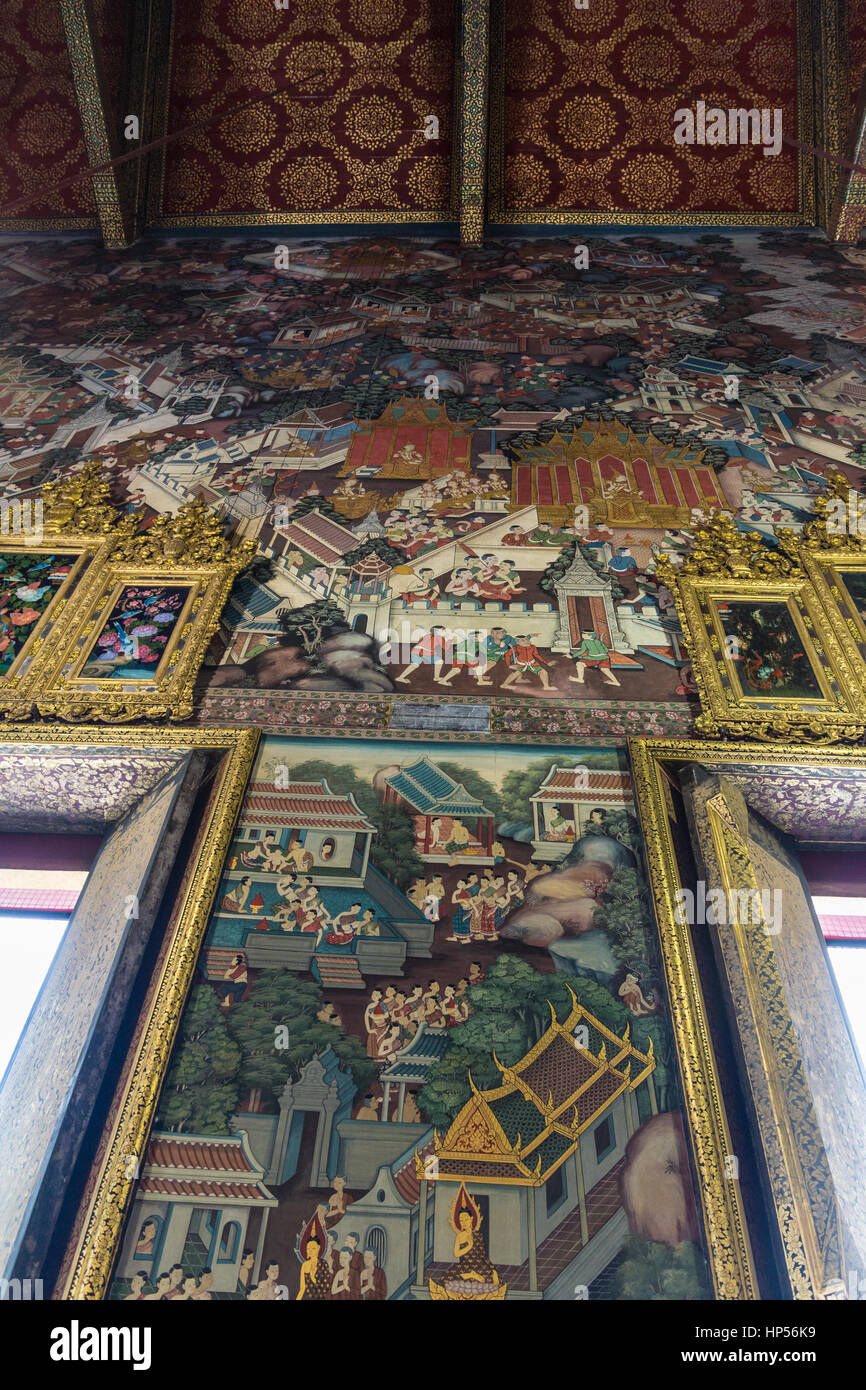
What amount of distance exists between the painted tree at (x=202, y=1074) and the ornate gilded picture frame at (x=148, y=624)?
1508 mm

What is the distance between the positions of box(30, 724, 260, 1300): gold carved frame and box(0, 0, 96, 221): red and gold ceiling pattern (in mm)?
7157

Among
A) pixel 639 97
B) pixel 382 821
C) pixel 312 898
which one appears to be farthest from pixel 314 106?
pixel 312 898

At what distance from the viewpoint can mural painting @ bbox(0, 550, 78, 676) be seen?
16.4 ft

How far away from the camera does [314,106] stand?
9.71 m

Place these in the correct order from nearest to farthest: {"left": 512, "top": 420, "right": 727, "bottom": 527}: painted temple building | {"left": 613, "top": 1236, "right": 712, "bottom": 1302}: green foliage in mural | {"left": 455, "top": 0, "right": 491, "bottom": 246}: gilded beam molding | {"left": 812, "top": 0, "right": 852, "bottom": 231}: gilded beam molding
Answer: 1. {"left": 613, "top": 1236, "right": 712, "bottom": 1302}: green foliage in mural
2. {"left": 512, "top": 420, "right": 727, "bottom": 527}: painted temple building
3. {"left": 455, "top": 0, "right": 491, "bottom": 246}: gilded beam molding
4. {"left": 812, "top": 0, "right": 852, "bottom": 231}: gilded beam molding

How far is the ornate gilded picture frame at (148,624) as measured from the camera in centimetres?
467

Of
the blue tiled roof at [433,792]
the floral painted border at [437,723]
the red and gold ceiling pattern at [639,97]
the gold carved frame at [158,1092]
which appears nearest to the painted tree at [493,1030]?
the gold carved frame at [158,1092]

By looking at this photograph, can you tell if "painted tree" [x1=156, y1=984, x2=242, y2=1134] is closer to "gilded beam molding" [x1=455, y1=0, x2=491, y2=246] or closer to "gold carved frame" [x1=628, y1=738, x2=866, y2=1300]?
"gold carved frame" [x1=628, y1=738, x2=866, y2=1300]

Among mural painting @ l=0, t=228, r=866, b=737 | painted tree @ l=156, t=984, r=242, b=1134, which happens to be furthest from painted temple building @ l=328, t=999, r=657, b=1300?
mural painting @ l=0, t=228, r=866, b=737

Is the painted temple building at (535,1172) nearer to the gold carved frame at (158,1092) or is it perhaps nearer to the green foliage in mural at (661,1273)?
the green foliage in mural at (661,1273)

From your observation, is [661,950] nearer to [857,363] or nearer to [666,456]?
[666,456]

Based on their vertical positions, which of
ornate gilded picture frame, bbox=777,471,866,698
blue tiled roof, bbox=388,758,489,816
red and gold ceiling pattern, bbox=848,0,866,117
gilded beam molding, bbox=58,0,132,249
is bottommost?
blue tiled roof, bbox=388,758,489,816

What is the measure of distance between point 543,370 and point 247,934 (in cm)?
496
